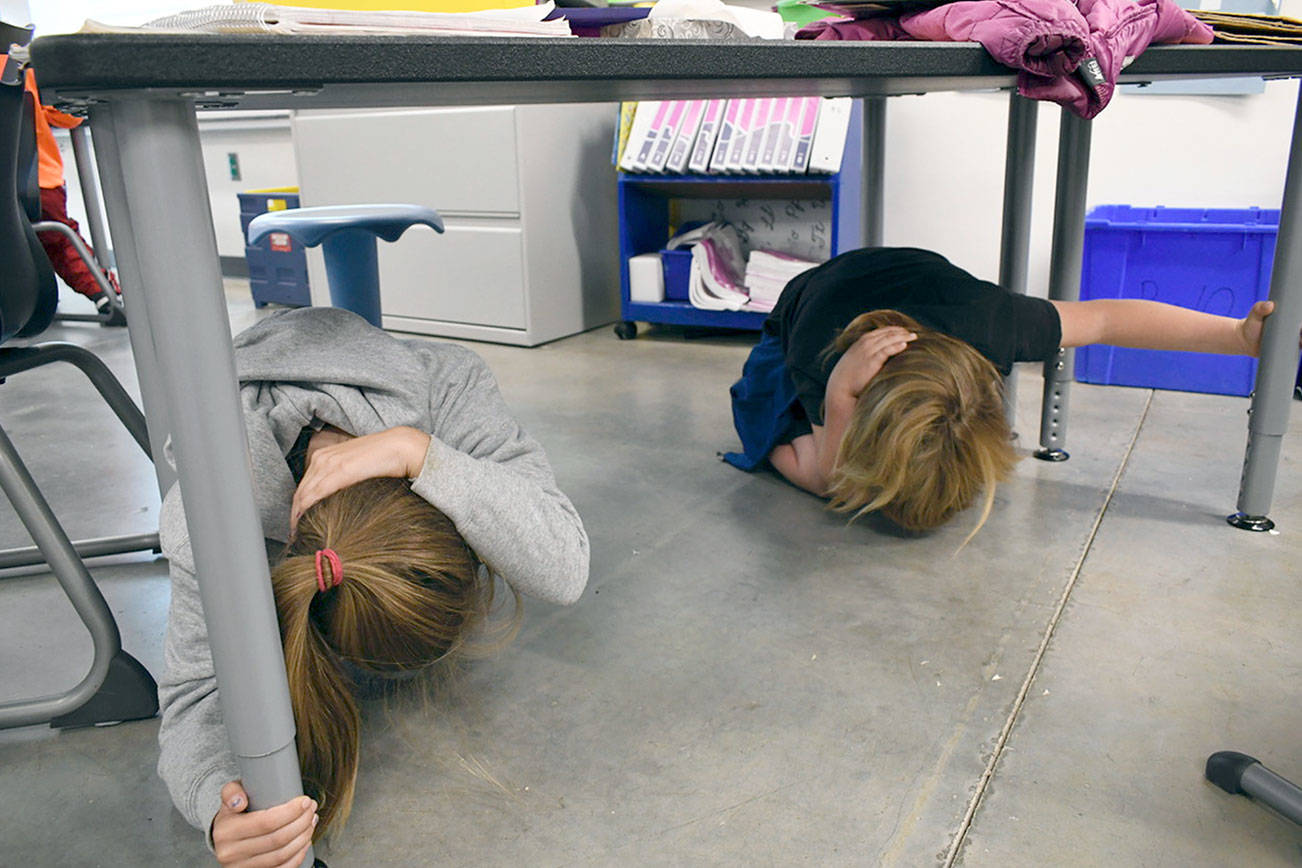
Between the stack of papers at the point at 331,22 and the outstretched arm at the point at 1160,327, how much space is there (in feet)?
3.58

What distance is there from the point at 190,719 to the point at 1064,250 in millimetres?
1537

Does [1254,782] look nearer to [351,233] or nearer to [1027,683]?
[1027,683]

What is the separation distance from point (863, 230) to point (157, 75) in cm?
173

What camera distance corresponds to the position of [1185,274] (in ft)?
7.16

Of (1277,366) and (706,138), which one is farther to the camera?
(706,138)

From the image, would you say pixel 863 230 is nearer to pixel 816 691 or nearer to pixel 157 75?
pixel 816 691

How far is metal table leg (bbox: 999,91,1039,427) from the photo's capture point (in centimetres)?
175

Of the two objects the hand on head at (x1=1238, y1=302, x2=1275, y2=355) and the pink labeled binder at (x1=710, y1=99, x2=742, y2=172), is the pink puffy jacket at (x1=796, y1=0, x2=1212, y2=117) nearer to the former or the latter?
the hand on head at (x1=1238, y1=302, x2=1275, y2=355)

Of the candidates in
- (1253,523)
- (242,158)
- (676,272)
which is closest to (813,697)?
(1253,523)

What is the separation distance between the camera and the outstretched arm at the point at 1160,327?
1440mm

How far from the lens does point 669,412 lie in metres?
2.20

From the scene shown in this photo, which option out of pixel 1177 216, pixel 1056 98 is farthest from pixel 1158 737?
pixel 1177 216

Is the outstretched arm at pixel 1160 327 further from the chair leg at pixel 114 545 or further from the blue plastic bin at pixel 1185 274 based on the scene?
the chair leg at pixel 114 545

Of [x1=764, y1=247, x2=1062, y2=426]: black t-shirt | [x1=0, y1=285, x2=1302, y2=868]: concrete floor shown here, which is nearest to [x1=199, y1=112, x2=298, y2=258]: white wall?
[x1=0, y1=285, x2=1302, y2=868]: concrete floor
